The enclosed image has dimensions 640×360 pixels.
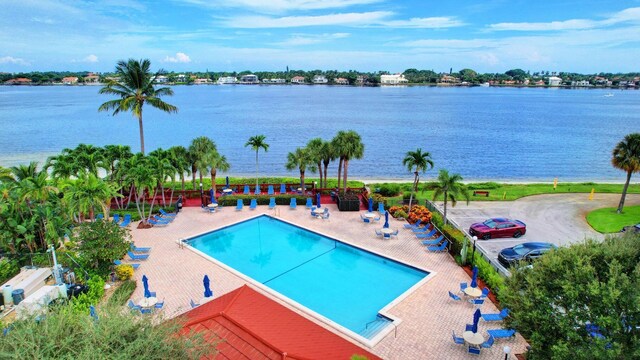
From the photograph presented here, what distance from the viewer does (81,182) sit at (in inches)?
791

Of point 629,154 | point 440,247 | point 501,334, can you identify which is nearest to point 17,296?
point 501,334

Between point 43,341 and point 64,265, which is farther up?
point 43,341

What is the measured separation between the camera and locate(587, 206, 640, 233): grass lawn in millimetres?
24609

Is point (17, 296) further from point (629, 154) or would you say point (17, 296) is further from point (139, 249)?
point (629, 154)

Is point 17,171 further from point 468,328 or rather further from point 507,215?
point 507,215

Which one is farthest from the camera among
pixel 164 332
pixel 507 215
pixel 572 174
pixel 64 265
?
pixel 572 174

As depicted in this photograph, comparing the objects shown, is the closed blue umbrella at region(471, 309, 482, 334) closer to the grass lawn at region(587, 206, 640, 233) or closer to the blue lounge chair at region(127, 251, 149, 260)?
the blue lounge chair at region(127, 251, 149, 260)

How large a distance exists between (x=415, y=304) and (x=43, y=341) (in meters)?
12.9

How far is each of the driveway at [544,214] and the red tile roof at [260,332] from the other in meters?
13.0

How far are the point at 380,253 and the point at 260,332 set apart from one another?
11.4 metres

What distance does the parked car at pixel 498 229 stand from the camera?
23.0 meters

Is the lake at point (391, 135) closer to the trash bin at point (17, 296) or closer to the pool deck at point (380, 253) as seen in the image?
the pool deck at point (380, 253)

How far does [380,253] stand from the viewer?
20547 millimetres

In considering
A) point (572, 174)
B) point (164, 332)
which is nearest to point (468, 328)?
point (164, 332)
